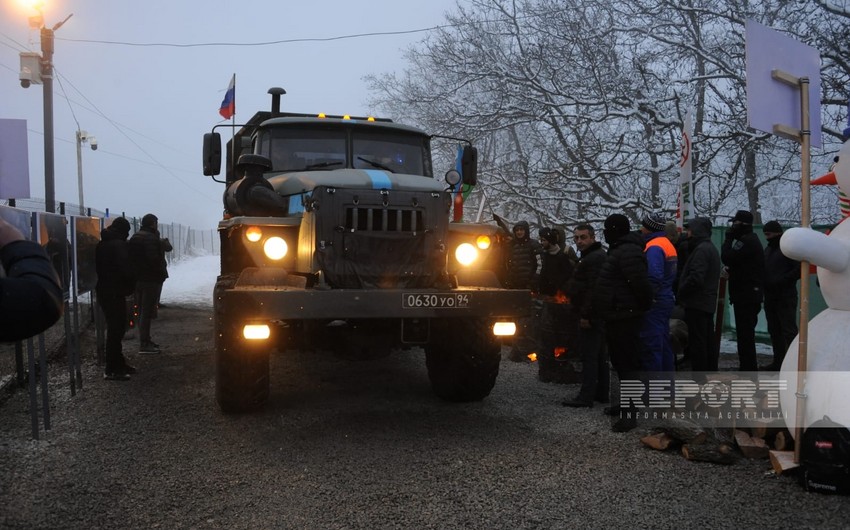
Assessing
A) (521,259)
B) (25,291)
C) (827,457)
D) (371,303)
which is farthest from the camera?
(521,259)

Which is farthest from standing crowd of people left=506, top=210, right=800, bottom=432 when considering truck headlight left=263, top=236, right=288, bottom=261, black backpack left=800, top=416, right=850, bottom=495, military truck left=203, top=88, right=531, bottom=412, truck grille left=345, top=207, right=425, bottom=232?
truck headlight left=263, top=236, right=288, bottom=261

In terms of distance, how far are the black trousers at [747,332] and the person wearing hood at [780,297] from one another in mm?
359

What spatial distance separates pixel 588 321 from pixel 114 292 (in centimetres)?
510

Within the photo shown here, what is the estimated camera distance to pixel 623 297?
217 inches

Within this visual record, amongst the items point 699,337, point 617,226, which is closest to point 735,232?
point 699,337

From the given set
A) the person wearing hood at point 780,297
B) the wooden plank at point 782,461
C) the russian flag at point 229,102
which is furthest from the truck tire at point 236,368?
the russian flag at point 229,102

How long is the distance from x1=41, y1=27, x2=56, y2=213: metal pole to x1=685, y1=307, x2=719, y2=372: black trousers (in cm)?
1321

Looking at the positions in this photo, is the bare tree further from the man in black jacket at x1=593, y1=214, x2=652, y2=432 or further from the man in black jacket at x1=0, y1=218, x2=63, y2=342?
the man in black jacket at x1=0, y1=218, x2=63, y2=342

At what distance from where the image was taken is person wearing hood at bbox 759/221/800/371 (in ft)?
24.1

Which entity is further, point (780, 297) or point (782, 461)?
point (780, 297)

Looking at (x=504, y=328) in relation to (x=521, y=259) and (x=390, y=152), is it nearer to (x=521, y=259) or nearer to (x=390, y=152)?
(x=390, y=152)

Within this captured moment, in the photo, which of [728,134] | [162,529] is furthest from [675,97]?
[162,529]

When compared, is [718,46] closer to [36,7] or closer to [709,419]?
[709,419]

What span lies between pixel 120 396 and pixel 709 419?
5.51m
